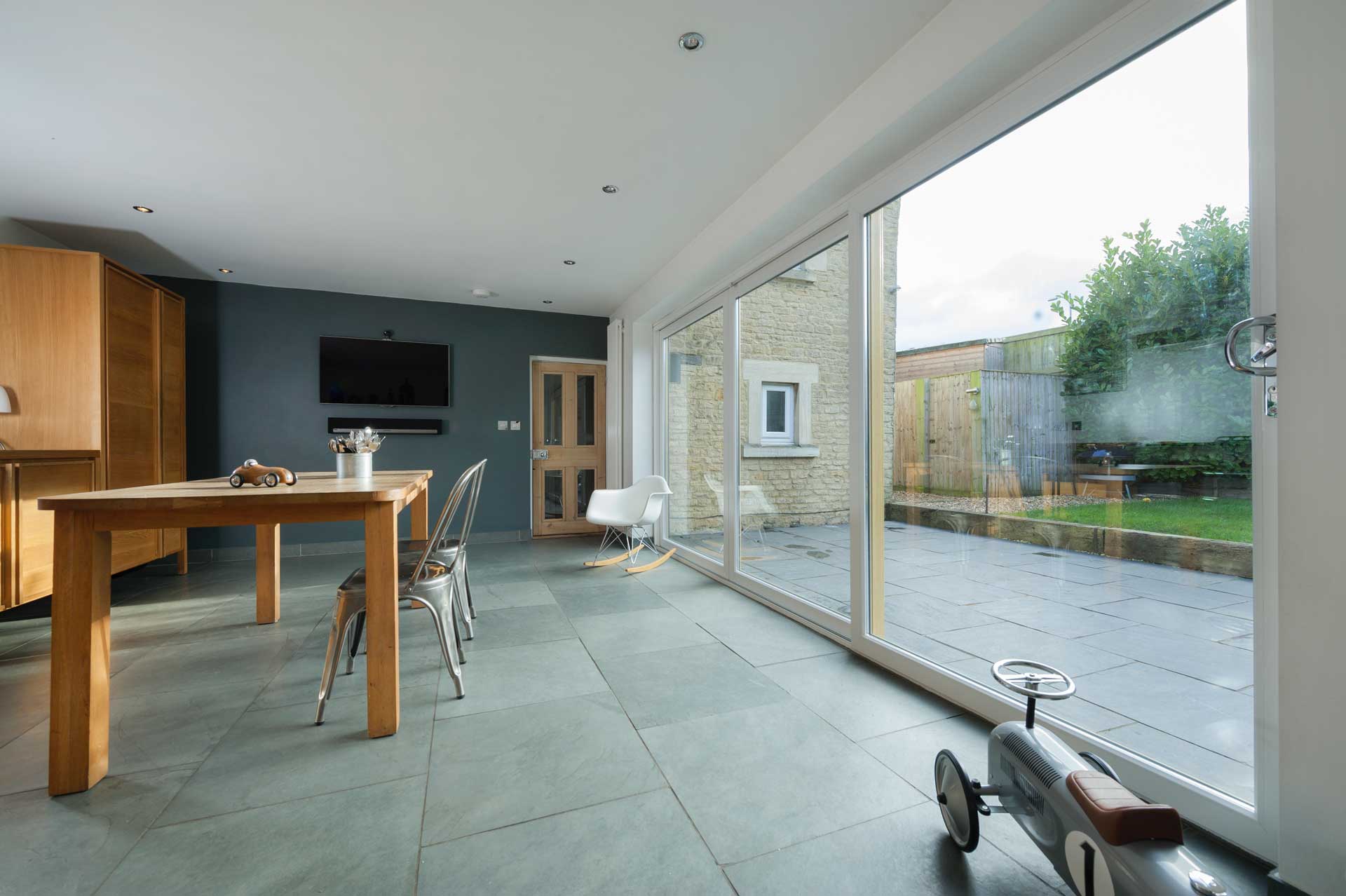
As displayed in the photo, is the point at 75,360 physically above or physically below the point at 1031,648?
above

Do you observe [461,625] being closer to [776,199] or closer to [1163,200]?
[776,199]

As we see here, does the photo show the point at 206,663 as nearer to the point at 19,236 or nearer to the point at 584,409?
the point at 19,236

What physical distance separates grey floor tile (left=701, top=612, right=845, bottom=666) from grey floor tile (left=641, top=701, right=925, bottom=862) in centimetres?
61

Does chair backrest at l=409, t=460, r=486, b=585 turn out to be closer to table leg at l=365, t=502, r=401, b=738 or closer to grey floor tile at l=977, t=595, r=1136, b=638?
table leg at l=365, t=502, r=401, b=738

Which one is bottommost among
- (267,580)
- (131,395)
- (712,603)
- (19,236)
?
(712,603)

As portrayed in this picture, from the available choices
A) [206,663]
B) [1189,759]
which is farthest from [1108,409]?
[206,663]

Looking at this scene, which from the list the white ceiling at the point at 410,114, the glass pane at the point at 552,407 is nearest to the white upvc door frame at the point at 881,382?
the white ceiling at the point at 410,114

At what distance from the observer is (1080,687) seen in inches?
69.4

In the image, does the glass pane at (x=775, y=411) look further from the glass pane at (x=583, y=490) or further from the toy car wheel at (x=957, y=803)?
the glass pane at (x=583, y=490)

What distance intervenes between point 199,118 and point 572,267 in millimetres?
2627

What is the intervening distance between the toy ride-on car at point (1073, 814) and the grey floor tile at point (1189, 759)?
340 mm

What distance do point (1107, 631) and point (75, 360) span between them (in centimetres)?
573

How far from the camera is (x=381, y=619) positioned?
78.0 inches

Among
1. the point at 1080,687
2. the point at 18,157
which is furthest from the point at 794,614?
the point at 18,157
